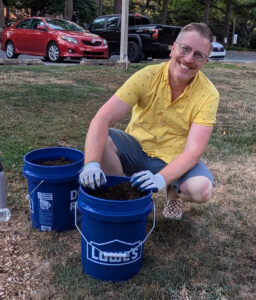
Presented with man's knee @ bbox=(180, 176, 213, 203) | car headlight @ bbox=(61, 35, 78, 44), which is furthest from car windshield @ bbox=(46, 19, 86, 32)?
man's knee @ bbox=(180, 176, 213, 203)

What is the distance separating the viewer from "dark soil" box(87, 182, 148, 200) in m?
1.99

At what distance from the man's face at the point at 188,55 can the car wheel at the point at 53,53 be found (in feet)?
27.8

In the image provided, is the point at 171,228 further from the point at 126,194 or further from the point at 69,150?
the point at 69,150

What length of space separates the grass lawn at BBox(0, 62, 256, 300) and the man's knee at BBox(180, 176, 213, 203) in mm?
349

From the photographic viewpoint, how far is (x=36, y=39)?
10.5 meters

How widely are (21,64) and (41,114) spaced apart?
16.4 ft

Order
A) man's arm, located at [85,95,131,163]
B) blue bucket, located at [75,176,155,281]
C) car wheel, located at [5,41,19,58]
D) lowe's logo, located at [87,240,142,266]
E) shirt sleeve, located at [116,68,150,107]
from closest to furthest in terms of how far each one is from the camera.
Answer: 1. blue bucket, located at [75,176,155,281]
2. lowe's logo, located at [87,240,142,266]
3. man's arm, located at [85,95,131,163]
4. shirt sleeve, located at [116,68,150,107]
5. car wheel, located at [5,41,19,58]

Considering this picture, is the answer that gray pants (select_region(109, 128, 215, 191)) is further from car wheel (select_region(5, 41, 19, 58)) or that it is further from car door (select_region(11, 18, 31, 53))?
car wheel (select_region(5, 41, 19, 58))

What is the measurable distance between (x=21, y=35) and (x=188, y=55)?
978cm

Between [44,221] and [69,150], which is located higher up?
[69,150]

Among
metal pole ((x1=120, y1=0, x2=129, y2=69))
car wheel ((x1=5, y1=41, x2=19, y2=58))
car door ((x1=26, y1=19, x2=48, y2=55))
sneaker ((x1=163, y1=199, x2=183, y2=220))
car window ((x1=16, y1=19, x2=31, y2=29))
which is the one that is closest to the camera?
sneaker ((x1=163, y1=199, x2=183, y2=220))

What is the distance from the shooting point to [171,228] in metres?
2.58

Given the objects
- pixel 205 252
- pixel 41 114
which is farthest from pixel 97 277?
pixel 41 114

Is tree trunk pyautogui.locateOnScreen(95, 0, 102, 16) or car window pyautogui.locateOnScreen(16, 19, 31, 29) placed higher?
tree trunk pyautogui.locateOnScreen(95, 0, 102, 16)
